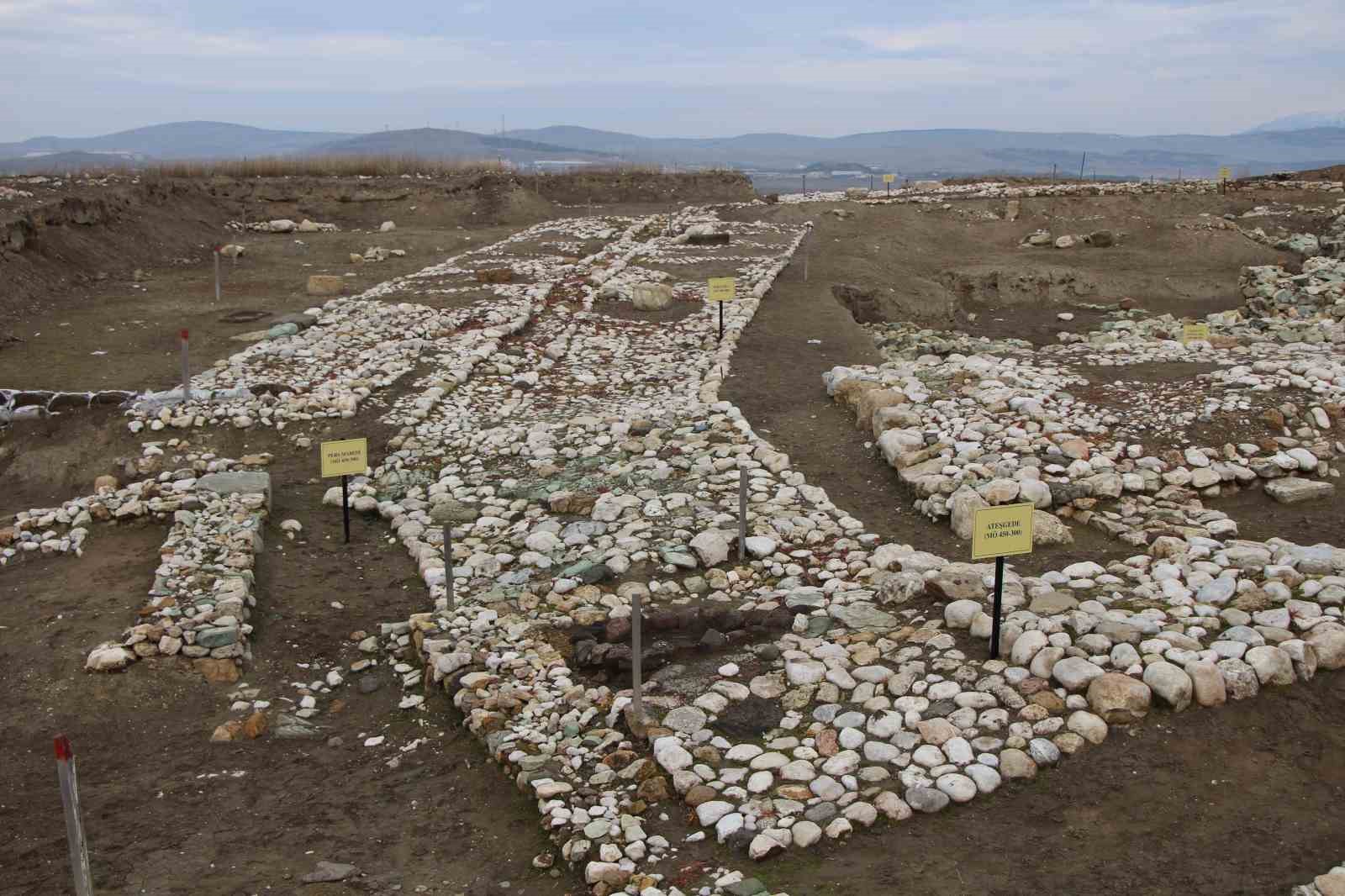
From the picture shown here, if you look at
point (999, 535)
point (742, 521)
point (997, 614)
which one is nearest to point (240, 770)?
point (742, 521)

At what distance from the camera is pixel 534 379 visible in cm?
1271

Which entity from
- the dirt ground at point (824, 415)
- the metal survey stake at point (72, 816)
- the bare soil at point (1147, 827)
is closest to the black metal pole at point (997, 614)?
the bare soil at point (1147, 827)

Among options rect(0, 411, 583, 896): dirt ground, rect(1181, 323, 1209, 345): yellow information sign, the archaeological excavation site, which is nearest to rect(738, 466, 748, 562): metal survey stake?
the archaeological excavation site

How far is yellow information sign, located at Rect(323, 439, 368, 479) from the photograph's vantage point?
331 inches

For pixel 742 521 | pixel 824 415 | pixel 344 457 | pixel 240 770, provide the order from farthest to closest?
1. pixel 824 415
2. pixel 344 457
3. pixel 742 521
4. pixel 240 770

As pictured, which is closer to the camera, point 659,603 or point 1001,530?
point 1001,530

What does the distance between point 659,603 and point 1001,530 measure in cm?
255

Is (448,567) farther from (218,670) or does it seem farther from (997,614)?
(997,614)

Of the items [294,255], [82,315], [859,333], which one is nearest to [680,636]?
[859,333]

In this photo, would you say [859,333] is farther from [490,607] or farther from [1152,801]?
[1152,801]

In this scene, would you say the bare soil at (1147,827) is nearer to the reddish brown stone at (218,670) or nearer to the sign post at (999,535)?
the sign post at (999,535)

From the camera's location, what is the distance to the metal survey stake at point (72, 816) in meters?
3.92

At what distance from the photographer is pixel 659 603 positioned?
23.6 ft

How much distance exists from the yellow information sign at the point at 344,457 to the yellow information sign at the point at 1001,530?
16.9 feet
